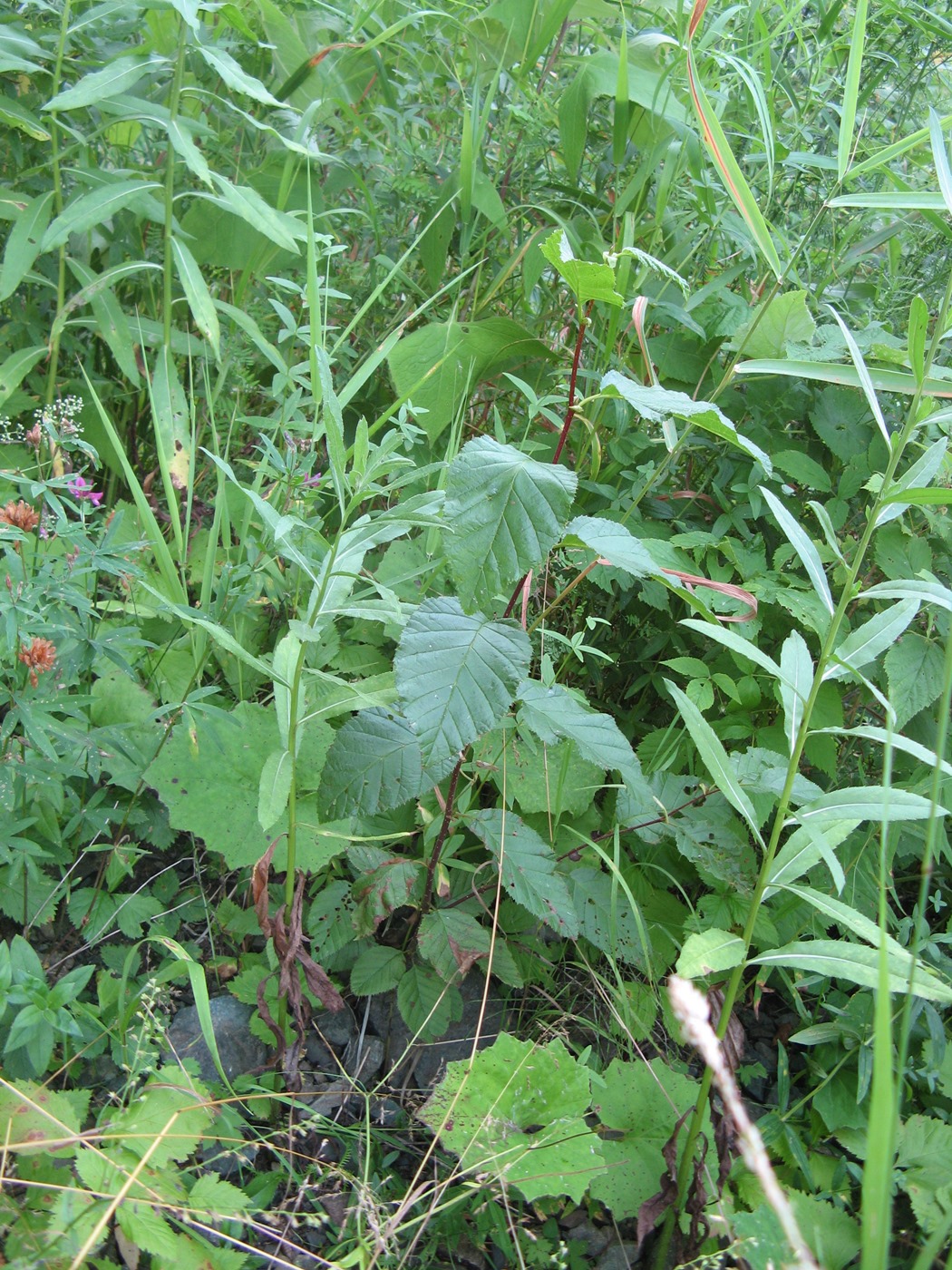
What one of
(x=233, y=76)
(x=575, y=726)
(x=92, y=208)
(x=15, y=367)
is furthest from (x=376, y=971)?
(x=233, y=76)

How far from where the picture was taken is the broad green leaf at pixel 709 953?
3.42ft

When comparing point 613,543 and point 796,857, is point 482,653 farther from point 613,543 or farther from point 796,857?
point 796,857

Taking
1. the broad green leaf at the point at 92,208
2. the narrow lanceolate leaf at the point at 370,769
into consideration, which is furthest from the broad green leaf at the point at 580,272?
the broad green leaf at the point at 92,208

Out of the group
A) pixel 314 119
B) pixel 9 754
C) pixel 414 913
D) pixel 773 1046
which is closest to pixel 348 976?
pixel 414 913

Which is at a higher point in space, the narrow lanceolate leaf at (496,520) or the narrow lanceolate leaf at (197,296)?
the narrow lanceolate leaf at (197,296)

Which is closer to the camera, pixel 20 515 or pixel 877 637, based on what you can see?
pixel 877 637

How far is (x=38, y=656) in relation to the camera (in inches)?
51.2

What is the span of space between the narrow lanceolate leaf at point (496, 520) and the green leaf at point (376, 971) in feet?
2.21

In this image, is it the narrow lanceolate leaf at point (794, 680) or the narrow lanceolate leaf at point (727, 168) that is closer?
the narrow lanceolate leaf at point (794, 680)

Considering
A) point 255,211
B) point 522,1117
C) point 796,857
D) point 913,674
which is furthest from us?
point 255,211

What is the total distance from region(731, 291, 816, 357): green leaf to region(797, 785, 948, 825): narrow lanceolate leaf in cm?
98

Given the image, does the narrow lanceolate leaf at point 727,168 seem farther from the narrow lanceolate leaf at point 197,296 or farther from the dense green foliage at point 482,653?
the narrow lanceolate leaf at point 197,296

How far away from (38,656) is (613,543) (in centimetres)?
82

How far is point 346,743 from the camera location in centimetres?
128
